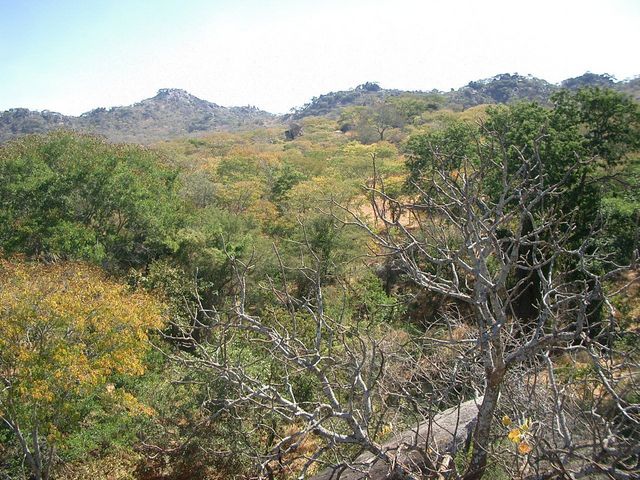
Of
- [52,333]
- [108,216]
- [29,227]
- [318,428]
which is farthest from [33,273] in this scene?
[318,428]

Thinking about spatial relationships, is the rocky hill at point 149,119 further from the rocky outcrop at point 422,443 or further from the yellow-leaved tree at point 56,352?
the rocky outcrop at point 422,443

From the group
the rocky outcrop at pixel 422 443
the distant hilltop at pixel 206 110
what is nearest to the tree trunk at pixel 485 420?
the rocky outcrop at pixel 422 443

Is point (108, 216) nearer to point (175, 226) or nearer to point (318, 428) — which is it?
point (175, 226)

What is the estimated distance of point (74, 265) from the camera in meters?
14.0

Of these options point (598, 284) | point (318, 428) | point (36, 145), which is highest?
point (36, 145)

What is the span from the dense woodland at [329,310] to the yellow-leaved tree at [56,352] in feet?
0.17

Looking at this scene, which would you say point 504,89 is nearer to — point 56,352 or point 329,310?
point 329,310

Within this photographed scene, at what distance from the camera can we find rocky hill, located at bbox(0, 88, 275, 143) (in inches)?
4478

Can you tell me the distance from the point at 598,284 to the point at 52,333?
919 centimetres

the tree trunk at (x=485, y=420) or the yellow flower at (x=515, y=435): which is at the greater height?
the yellow flower at (x=515, y=435)

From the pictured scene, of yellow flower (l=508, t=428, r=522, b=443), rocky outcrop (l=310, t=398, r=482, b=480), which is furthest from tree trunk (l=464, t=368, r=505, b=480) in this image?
yellow flower (l=508, t=428, r=522, b=443)

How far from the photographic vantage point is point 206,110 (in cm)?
17350

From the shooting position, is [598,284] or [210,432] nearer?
[598,284]

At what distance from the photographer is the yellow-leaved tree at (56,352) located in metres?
8.63
